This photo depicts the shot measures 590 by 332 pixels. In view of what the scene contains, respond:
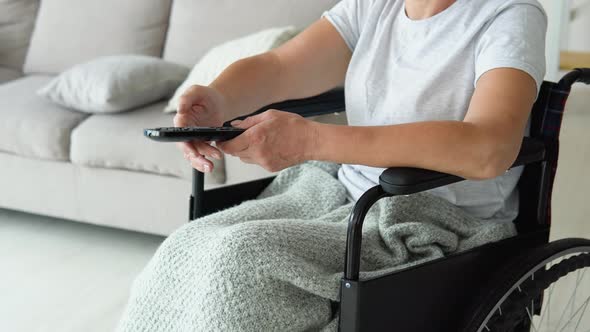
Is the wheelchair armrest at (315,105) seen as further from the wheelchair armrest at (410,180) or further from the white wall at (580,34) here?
the white wall at (580,34)

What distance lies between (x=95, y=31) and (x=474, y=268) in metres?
2.16

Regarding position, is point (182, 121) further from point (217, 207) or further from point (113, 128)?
point (113, 128)

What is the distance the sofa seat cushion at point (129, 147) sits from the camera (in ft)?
7.45

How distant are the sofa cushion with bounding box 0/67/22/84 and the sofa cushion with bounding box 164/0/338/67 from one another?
67cm

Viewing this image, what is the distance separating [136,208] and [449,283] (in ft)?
4.74

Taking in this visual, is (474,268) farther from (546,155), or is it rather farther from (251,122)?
(251,122)

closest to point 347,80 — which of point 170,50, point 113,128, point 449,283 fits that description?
point 449,283

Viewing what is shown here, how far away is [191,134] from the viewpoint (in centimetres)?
108

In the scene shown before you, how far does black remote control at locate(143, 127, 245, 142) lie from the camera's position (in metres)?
1.07

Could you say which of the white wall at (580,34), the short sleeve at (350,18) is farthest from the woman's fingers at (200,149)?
the white wall at (580,34)

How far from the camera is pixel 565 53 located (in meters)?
4.02

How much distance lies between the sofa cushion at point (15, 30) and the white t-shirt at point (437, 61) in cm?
209

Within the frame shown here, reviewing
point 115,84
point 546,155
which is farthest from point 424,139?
point 115,84

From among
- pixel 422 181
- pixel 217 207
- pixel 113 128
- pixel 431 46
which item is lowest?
pixel 113 128
